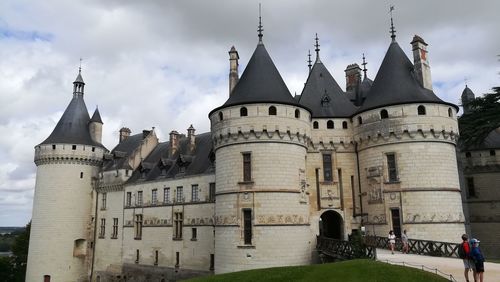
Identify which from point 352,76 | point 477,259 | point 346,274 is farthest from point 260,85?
point 477,259

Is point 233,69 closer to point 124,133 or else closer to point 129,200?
point 129,200

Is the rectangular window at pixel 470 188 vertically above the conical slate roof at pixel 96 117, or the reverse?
the conical slate roof at pixel 96 117

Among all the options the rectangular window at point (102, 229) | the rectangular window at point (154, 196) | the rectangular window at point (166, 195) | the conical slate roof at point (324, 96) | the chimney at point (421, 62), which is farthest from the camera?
the rectangular window at point (102, 229)

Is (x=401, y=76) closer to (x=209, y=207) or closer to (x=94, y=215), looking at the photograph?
(x=209, y=207)

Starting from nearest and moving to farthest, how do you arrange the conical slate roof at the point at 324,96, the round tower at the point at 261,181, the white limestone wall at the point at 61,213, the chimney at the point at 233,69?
the round tower at the point at 261,181 → the conical slate roof at the point at 324,96 → the chimney at the point at 233,69 → the white limestone wall at the point at 61,213

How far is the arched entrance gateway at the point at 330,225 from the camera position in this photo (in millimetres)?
26034

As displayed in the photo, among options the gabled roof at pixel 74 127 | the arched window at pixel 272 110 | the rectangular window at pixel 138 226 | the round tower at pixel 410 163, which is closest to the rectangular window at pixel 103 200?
the gabled roof at pixel 74 127

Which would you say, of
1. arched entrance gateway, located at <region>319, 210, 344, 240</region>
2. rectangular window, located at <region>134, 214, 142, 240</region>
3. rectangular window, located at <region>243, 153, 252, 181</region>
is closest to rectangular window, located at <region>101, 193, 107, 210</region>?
rectangular window, located at <region>134, 214, 142, 240</region>

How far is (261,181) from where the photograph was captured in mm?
22219

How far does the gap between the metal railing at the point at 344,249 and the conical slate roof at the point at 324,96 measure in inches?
326

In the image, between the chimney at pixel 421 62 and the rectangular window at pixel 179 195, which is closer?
the chimney at pixel 421 62

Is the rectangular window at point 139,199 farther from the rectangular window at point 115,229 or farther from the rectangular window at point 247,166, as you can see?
the rectangular window at point 247,166

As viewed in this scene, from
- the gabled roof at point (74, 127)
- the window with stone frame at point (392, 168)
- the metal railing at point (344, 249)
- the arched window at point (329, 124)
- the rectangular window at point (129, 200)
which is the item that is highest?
the gabled roof at point (74, 127)

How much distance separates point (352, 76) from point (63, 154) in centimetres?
2822
